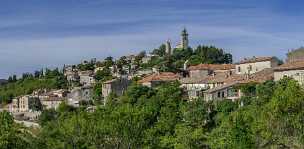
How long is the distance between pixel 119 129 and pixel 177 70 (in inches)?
2174

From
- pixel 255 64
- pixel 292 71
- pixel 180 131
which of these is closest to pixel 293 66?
pixel 292 71

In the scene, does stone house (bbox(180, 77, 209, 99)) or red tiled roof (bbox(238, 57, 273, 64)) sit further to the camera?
red tiled roof (bbox(238, 57, 273, 64))

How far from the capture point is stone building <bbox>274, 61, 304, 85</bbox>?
5944 cm

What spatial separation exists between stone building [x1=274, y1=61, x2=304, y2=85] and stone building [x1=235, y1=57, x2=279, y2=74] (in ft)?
31.9

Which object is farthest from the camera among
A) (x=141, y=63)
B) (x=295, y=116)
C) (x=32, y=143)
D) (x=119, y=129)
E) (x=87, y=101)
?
(x=141, y=63)

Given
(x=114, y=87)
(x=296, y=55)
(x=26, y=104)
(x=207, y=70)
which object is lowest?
(x=26, y=104)

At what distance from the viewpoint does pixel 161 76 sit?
8106cm

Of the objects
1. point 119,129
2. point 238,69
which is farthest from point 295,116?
point 238,69

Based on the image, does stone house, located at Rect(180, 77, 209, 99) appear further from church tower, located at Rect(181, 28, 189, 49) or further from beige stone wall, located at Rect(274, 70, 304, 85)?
church tower, located at Rect(181, 28, 189, 49)

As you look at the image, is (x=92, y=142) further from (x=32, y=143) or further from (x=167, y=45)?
(x=167, y=45)

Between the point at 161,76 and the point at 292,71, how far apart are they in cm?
2389

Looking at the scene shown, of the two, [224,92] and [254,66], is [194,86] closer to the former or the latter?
[254,66]

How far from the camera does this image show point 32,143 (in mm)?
38156

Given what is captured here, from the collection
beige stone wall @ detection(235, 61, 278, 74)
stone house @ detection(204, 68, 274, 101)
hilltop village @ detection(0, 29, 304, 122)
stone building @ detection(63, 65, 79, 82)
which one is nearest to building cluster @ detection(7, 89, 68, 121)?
hilltop village @ detection(0, 29, 304, 122)
